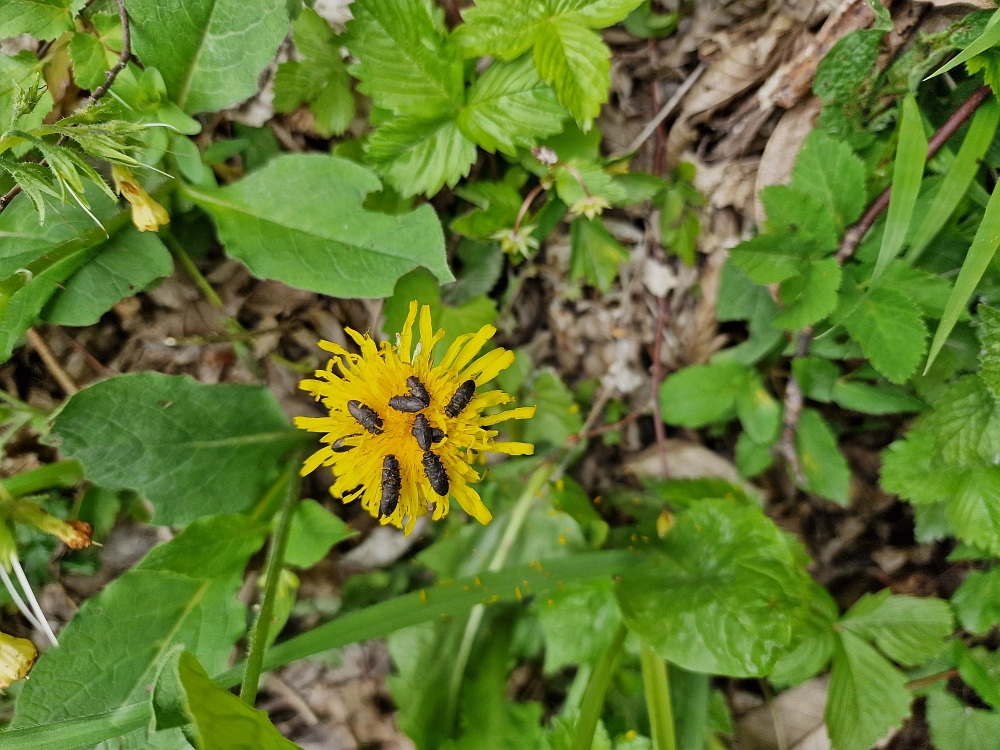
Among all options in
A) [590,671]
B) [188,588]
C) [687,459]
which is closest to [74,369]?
[188,588]

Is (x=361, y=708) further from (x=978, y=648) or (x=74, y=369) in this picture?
(x=978, y=648)

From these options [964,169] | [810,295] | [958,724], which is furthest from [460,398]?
[958,724]

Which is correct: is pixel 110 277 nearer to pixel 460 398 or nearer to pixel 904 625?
pixel 460 398

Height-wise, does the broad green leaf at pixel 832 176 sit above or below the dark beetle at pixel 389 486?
above

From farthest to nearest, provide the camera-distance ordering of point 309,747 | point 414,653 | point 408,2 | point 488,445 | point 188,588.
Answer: point 309,747 → point 414,653 → point 188,588 → point 408,2 → point 488,445

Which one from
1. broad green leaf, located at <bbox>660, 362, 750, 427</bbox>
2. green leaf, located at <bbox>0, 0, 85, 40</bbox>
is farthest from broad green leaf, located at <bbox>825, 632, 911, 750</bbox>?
green leaf, located at <bbox>0, 0, 85, 40</bbox>

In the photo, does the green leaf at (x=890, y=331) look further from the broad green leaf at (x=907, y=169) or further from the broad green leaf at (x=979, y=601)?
the broad green leaf at (x=979, y=601)

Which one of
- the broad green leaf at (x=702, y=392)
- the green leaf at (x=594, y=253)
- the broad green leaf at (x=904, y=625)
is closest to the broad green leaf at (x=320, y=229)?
the green leaf at (x=594, y=253)
